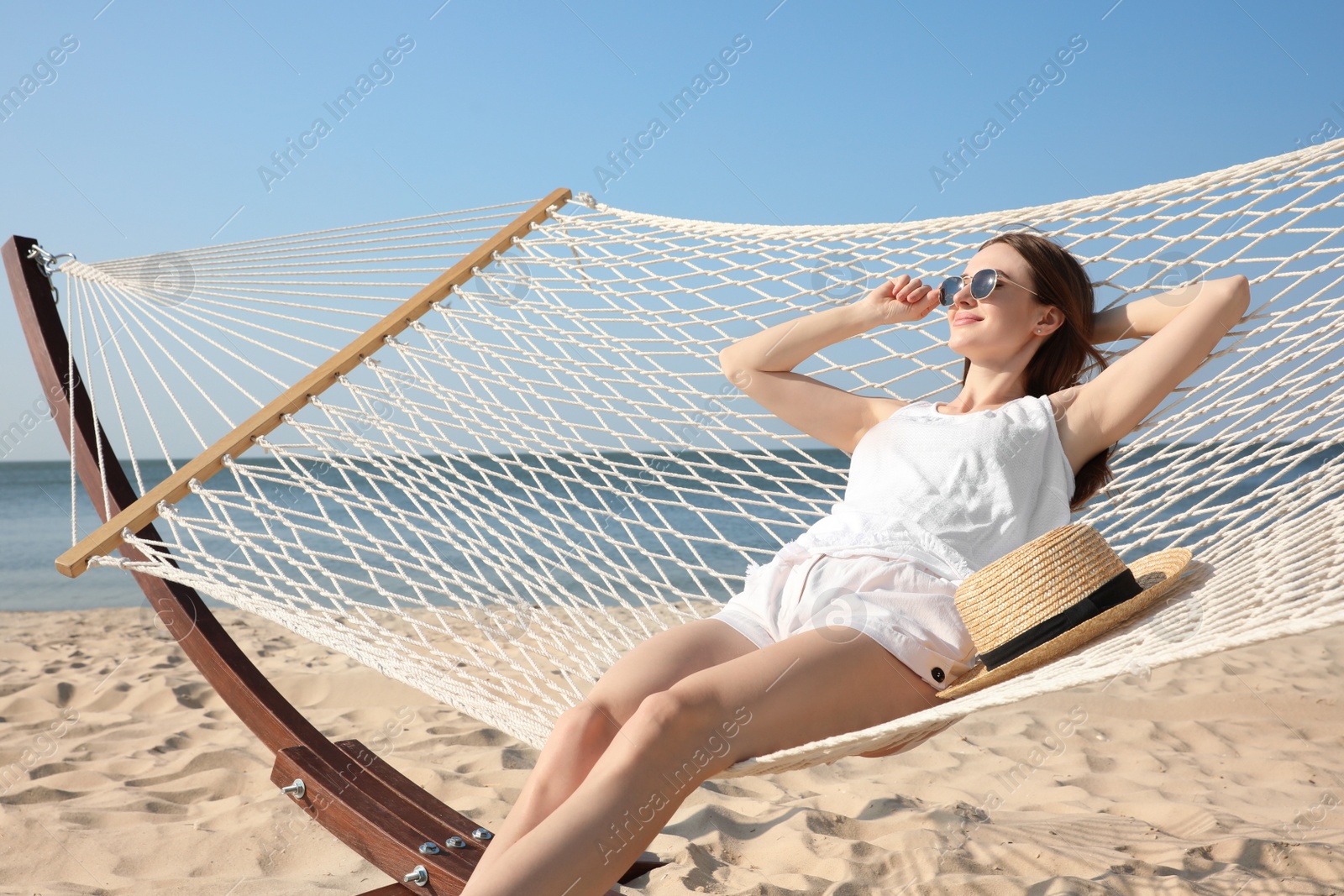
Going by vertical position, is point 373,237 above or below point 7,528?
above

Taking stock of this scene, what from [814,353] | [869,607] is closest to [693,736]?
[869,607]

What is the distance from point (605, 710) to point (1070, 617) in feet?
1.67

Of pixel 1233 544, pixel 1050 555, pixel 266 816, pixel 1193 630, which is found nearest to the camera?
pixel 1193 630

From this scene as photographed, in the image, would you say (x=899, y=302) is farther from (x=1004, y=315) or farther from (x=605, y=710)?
(x=605, y=710)

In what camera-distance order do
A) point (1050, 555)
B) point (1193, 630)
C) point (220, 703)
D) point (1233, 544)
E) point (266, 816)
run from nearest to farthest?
point (1193, 630)
point (1050, 555)
point (1233, 544)
point (266, 816)
point (220, 703)

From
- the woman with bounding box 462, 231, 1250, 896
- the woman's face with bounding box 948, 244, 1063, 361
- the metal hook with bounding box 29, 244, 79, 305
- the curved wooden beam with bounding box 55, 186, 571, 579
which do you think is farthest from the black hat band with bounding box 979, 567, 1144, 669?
the metal hook with bounding box 29, 244, 79, 305

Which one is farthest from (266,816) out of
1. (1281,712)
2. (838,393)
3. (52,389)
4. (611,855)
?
(1281,712)

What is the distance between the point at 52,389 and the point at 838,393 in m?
1.47

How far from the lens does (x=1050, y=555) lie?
3.26 feet

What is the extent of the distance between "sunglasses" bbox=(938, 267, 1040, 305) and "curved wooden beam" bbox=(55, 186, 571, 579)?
1292mm

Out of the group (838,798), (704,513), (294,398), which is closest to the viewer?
(838,798)

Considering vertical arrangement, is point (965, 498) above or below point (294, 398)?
below

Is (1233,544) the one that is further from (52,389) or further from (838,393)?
(52,389)

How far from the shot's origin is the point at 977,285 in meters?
1.30
